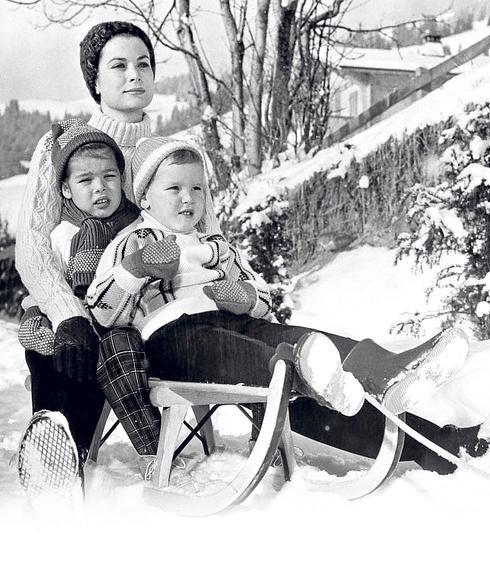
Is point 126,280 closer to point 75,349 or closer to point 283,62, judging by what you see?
point 75,349

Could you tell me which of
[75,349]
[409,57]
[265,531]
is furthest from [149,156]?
[409,57]

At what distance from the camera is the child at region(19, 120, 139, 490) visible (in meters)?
1.53

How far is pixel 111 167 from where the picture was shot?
1.73m

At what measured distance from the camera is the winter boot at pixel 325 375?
127 centimetres

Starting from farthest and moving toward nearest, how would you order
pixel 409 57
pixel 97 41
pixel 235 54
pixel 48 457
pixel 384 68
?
pixel 384 68, pixel 409 57, pixel 235 54, pixel 97 41, pixel 48 457

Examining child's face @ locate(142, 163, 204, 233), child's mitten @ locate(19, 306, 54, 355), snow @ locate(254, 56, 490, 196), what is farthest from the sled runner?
snow @ locate(254, 56, 490, 196)

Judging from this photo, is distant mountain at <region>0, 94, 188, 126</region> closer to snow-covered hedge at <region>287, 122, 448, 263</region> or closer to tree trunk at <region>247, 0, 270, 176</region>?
tree trunk at <region>247, 0, 270, 176</region>

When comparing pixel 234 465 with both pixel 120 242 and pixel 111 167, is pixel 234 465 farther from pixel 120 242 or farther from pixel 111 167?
pixel 111 167

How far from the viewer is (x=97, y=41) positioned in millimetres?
1855

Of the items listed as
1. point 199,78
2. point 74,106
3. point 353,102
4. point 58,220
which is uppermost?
point 199,78

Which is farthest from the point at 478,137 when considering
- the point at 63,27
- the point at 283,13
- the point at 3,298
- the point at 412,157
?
the point at 3,298

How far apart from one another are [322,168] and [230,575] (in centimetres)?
351

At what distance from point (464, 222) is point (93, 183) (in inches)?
73.3

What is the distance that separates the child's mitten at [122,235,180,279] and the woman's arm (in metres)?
0.20
